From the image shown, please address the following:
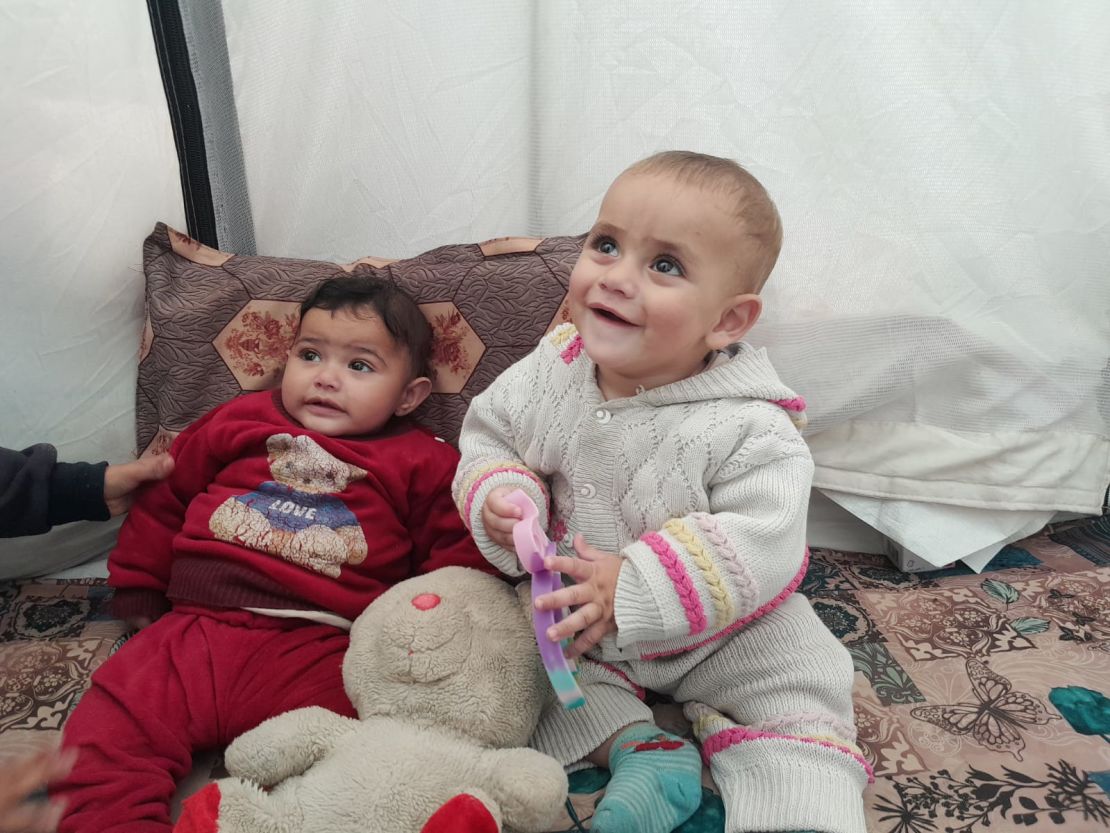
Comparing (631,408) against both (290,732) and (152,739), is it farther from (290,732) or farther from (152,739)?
(152,739)

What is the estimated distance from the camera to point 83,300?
46.2 inches

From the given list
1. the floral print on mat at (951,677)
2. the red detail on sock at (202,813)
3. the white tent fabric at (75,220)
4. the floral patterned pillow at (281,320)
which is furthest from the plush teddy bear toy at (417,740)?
the white tent fabric at (75,220)

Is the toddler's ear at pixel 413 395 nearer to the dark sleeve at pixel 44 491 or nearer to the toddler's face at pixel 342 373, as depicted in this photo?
the toddler's face at pixel 342 373

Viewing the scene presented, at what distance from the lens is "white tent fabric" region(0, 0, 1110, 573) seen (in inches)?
44.9

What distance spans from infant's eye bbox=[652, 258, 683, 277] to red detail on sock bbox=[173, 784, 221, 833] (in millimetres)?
616

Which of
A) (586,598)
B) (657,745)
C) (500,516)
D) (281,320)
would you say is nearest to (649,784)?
(657,745)

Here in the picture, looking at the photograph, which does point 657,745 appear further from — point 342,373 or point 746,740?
point 342,373

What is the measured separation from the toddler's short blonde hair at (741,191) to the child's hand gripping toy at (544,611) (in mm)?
335

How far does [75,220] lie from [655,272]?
0.82 metres

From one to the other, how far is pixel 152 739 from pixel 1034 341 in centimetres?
122

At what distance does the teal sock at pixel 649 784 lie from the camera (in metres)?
0.76

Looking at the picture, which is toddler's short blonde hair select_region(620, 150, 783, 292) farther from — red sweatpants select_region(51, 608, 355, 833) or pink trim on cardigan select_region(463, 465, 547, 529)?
red sweatpants select_region(51, 608, 355, 833)

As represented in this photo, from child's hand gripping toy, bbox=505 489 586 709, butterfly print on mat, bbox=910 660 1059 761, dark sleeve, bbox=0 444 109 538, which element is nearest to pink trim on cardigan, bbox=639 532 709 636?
child's hand gripping toy, bbox=505 489 586 709

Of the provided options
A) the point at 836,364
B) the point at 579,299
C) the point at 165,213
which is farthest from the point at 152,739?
the point at 836,364
